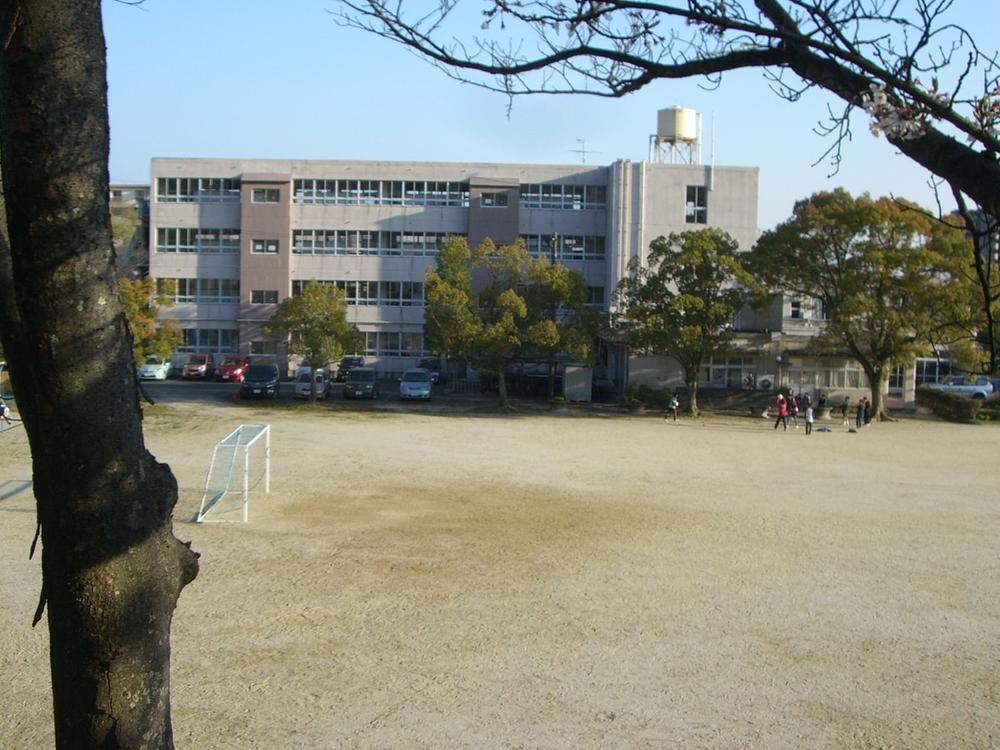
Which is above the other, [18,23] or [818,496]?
[18,23]

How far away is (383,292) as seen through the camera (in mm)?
50219

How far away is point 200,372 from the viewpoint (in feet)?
152

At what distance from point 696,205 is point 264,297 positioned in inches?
949

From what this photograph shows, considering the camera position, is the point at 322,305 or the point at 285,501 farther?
the point at 322,305

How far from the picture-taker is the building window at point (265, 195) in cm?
4941

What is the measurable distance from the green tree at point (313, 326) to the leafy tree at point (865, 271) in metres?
16.5

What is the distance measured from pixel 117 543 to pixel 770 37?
2.60m

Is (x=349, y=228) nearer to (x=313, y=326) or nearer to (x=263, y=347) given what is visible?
(x=263, y=347)

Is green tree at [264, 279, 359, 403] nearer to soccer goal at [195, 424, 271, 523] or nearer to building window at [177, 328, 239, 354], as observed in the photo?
soccer goal at [195, 424, 271, 523]

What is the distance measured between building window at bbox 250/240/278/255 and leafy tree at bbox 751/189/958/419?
2673 cm

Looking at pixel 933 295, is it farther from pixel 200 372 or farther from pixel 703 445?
pixel 200 372

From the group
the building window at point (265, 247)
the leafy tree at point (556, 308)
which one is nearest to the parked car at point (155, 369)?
the building window at point (265, 247)

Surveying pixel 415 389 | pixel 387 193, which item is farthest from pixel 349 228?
pixel 415 389

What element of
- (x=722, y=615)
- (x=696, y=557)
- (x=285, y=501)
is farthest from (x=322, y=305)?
(x=722, y=615)
